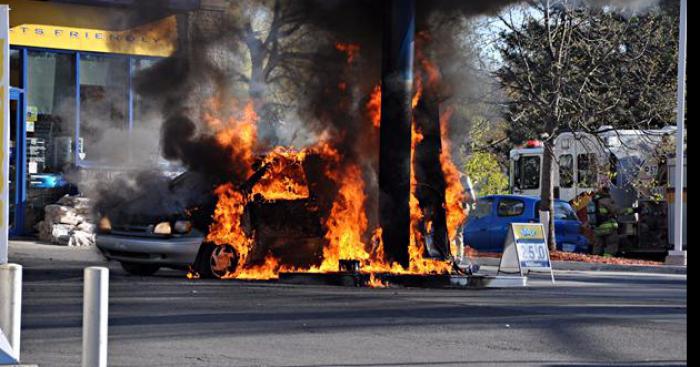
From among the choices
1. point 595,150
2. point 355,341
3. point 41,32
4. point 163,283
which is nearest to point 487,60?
point 595,150

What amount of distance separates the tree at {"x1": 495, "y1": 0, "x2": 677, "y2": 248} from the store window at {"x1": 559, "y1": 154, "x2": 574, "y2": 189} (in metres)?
3.87

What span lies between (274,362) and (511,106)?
18282mm

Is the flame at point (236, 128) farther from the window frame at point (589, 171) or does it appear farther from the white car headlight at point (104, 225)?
the window frame at point (589, 171)

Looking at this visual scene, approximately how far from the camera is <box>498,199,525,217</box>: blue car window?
2455 cm

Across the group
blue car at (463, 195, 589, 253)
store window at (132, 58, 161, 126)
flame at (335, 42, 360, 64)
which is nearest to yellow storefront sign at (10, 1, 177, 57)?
store window at (132, 58, 161, 126)

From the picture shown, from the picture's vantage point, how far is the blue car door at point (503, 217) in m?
24.3

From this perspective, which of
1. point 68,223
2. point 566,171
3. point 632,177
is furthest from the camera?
point 566,171

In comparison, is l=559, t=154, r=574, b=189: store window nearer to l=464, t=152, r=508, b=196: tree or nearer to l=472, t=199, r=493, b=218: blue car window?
l=464, t=152, r=508, b=196: tree

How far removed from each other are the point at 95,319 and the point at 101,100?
59.7 feet

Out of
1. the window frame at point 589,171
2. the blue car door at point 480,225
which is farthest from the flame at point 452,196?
the window frame at point 589,171

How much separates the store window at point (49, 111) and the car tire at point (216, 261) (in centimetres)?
851

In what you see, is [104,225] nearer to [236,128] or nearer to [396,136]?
[236,128]

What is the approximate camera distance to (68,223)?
2114 cm

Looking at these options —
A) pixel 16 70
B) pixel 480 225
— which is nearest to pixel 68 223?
pixel 16 70
